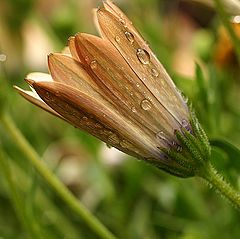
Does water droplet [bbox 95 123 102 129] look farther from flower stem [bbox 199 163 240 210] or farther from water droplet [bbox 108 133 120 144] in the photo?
flower stem [bbox 199 163 240 210]

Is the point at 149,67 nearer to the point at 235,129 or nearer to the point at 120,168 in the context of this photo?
the point at 235,129

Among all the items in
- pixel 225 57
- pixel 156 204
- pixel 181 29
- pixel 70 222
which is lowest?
pixel 70 222

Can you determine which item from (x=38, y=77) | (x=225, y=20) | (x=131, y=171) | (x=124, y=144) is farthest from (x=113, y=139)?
(x=131, y=171)

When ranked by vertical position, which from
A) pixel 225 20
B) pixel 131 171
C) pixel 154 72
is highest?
pixel 225 20

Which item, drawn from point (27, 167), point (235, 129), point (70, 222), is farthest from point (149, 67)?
point (27, 167)

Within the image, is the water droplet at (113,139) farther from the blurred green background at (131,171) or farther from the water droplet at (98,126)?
the blurred green background at (131,171)

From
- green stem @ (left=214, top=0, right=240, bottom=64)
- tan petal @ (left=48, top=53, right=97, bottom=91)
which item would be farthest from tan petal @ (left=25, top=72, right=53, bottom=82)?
green stem @ (left=214, top=0, right=240, bottom=64)

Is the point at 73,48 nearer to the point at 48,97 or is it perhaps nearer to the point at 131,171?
the point at 48,97
